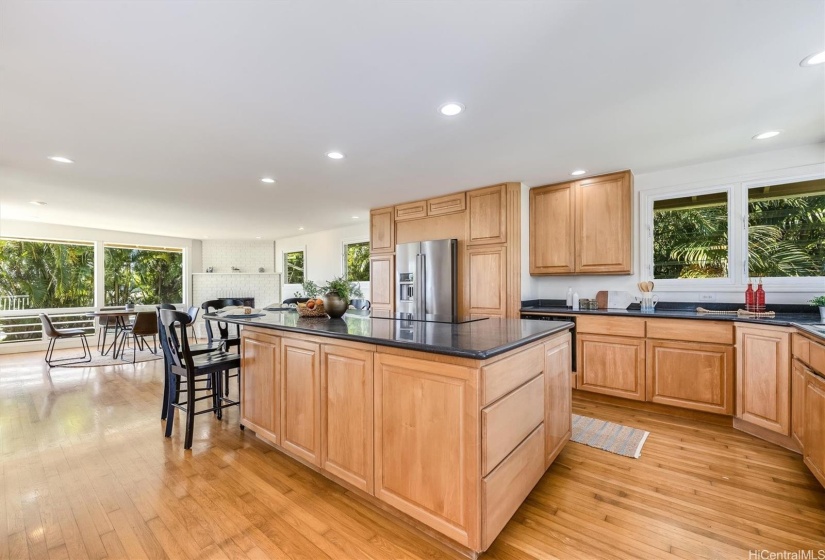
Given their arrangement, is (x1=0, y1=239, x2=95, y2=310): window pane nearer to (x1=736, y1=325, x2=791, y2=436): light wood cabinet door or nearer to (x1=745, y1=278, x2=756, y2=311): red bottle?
(x1=736, y1=325, x2=791, y2=436): light wood cabinet door

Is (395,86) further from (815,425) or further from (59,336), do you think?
(59,336)

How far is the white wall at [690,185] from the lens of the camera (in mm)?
3053

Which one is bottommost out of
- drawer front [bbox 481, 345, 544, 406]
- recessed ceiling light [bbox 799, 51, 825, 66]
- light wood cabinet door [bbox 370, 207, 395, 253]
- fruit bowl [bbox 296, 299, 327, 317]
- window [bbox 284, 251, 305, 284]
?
drawer front [bbox 481, 345, 544, 406]

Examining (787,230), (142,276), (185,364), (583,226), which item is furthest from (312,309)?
(142,276)

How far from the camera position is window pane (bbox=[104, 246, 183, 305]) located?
24.2ft

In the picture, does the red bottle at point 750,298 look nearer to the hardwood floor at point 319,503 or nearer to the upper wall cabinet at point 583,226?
the upper wall cabinet at point 583,226

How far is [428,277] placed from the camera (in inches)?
176

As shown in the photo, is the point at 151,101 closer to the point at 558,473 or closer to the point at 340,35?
the point at 340,35

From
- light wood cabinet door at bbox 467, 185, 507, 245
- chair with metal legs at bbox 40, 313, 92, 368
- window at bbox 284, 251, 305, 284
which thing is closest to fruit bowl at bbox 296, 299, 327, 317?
light wood cabinet door at bbox 467, 185, 507, 245

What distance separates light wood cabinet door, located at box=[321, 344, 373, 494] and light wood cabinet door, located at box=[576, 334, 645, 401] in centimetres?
256

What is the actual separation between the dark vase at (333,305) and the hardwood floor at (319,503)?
3.38ft

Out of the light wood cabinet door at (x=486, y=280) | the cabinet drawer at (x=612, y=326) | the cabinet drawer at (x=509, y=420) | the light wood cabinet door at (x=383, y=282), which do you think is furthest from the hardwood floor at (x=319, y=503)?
the light wood cabinet door at (x=383, y=282)

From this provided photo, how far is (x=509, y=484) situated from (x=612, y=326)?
7.54 feet

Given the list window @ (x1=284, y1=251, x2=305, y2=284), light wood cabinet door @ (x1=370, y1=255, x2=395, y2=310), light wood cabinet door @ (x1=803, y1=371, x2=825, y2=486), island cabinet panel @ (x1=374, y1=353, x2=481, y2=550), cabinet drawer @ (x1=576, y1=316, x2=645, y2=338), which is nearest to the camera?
island cabinet panel @ (x1=374, y1=353, x2=481, y2=550)
